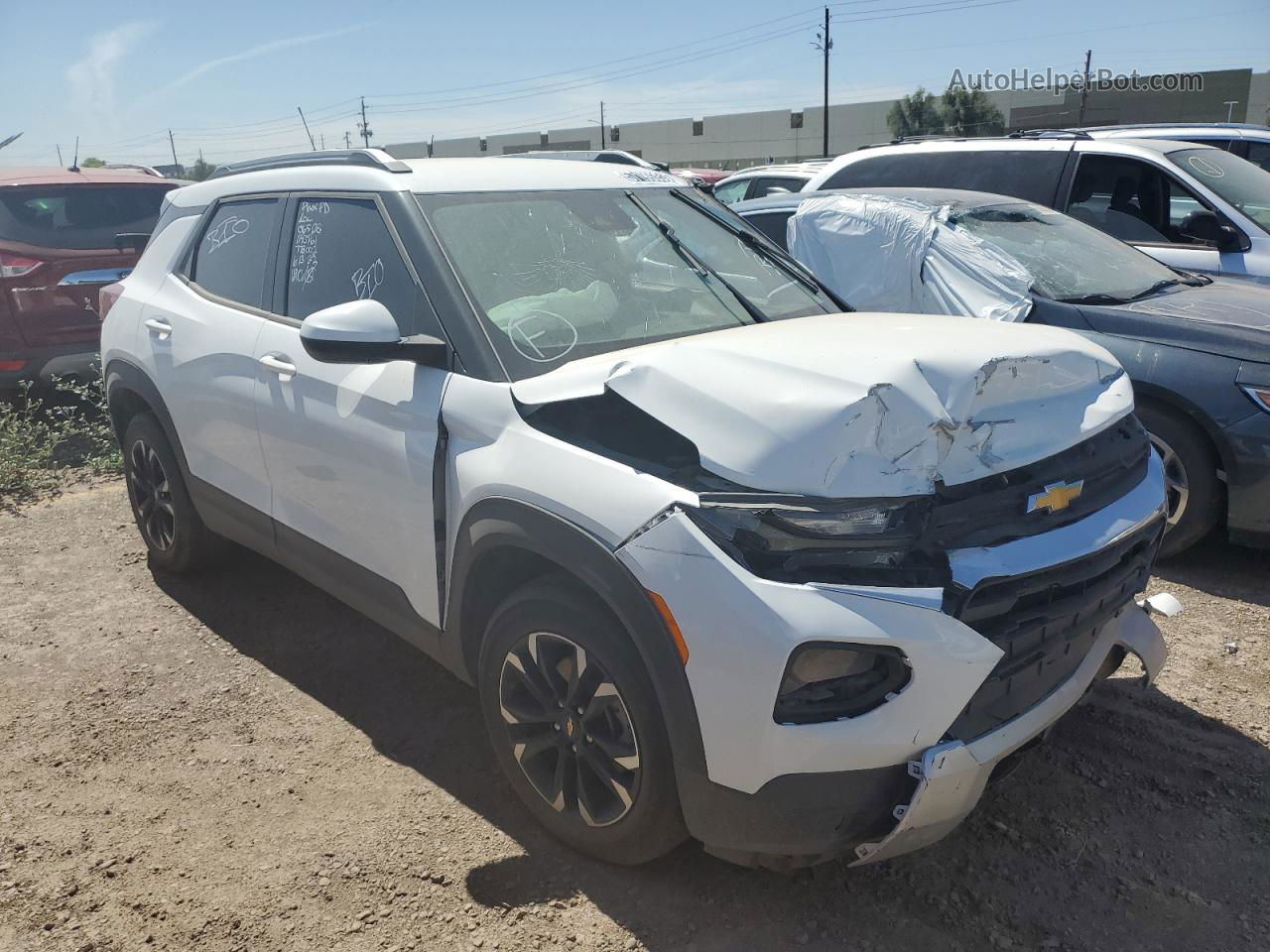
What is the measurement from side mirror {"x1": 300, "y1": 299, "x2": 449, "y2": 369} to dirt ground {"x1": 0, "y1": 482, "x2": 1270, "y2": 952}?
→ 1373mm

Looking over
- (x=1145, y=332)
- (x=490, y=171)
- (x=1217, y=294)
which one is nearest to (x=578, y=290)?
(x=490, y=171)

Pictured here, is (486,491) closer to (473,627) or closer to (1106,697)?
(473,627)

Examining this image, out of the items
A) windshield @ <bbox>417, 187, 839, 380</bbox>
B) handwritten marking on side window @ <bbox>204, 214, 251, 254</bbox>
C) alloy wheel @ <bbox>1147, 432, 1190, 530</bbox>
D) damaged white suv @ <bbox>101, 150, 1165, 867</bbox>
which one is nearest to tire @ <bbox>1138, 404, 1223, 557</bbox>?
alloy wheel @ <bbox>1147, 432, 1190, 530</bbox>

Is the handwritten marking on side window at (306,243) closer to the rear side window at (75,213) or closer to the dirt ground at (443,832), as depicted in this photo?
the dirt ground at (443,832)

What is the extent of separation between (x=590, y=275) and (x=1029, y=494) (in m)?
1.51

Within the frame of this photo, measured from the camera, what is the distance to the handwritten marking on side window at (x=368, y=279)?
3.13 meters

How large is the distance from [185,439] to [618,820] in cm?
266

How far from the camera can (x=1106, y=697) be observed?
3.45m

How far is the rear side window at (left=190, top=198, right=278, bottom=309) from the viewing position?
3.71m

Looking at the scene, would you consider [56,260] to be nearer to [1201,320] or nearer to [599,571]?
[599,571]

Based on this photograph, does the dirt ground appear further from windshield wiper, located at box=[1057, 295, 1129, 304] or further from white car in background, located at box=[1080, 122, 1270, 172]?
white car in background, located at box=[1080, 122, 1270, 172]

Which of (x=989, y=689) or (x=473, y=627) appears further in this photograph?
(x=473, y=627)

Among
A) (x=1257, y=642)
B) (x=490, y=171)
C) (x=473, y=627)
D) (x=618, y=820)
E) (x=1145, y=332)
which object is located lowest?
(x=1257, y=642)

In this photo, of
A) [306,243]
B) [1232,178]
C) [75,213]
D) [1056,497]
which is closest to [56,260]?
[75,213]
